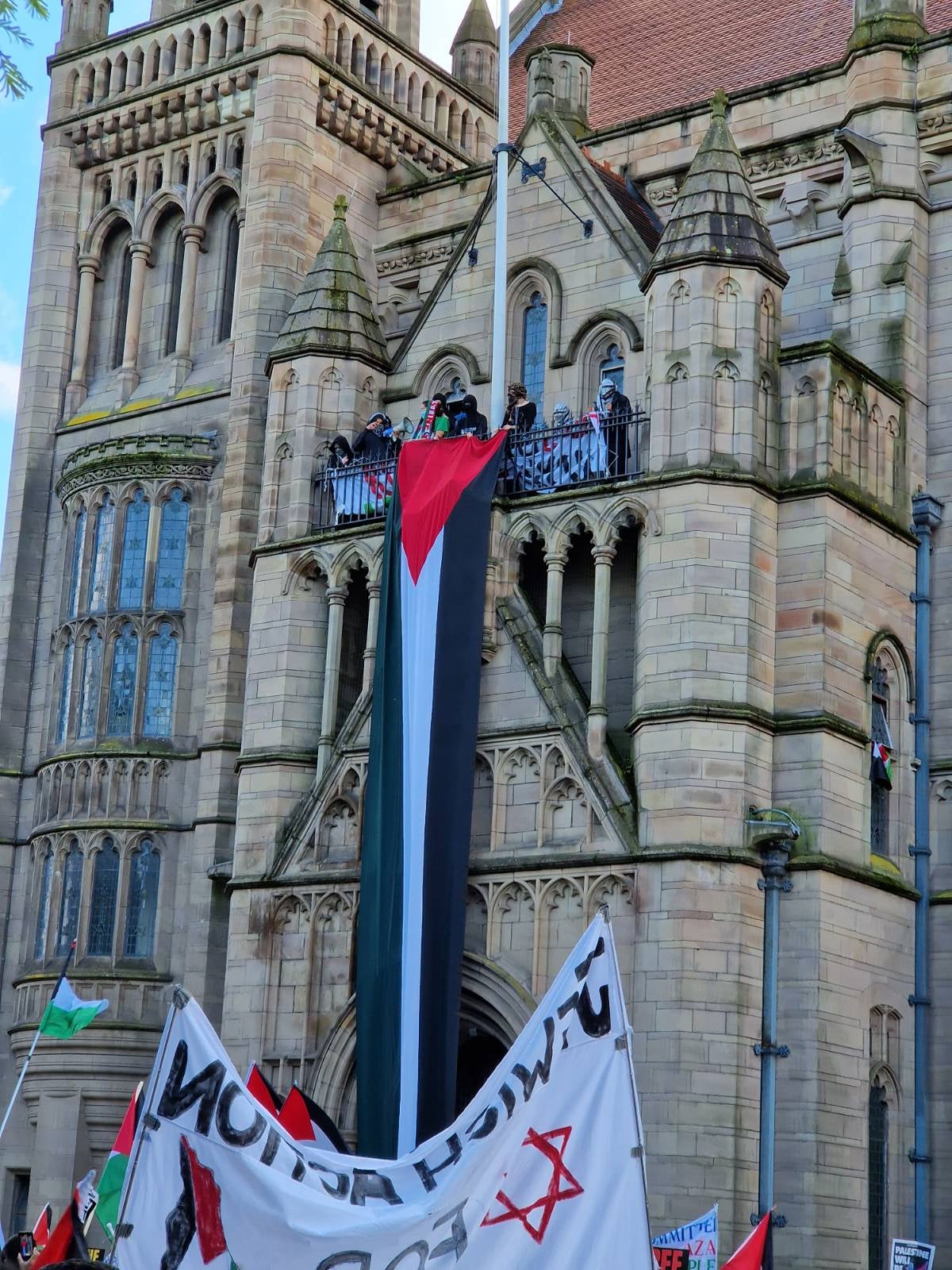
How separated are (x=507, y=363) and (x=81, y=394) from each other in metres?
8.36

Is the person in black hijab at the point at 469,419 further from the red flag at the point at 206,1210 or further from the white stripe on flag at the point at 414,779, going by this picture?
the red flag at the point at 206,1210

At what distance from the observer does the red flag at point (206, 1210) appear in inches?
401

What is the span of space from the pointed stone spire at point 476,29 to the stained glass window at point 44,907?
54.8 feet

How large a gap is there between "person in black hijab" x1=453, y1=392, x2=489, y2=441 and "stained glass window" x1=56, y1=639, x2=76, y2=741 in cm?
727

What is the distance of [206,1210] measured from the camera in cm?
1026

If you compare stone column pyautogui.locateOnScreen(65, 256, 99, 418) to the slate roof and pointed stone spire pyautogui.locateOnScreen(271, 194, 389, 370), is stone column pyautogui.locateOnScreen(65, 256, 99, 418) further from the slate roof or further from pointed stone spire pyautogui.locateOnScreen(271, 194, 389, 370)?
the slate roof

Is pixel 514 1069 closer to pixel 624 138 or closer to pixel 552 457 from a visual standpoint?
pixel 552 457

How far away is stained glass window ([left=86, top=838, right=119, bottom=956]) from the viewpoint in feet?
98.5

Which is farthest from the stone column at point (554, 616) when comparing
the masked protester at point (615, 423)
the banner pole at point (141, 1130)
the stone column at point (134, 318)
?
the banner pole at point (141, 1130)

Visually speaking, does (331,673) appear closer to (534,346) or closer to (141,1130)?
(534,346)

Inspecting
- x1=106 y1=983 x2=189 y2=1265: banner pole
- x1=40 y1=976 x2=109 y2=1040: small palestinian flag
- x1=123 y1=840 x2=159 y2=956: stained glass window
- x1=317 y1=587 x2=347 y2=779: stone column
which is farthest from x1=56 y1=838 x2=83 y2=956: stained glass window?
x1=106 y1=983 x2=189 y2=1265: banner pole

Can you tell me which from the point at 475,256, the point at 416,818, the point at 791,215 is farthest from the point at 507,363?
the point at 416,818

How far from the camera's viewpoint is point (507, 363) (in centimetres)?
2945

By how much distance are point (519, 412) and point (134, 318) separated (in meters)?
8.95
